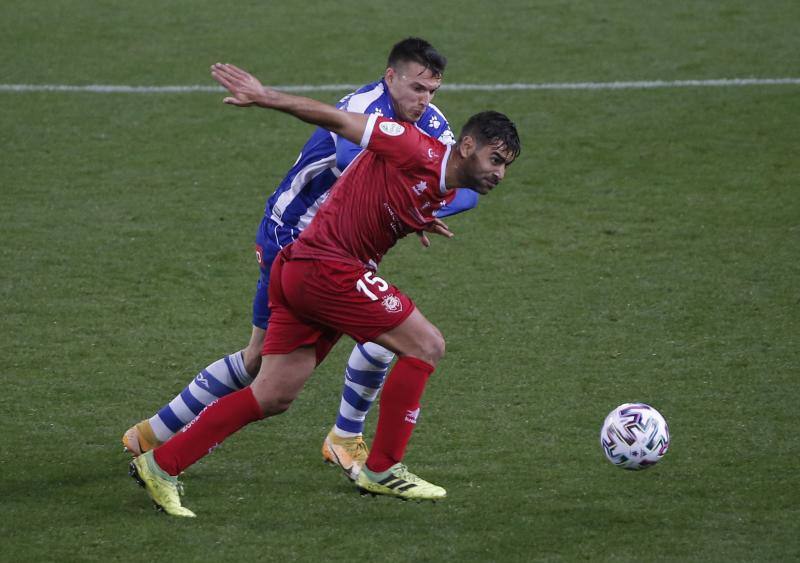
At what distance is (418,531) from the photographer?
16.9 ft

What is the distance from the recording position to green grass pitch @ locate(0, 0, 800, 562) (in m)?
5.25

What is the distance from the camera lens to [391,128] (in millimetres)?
5027

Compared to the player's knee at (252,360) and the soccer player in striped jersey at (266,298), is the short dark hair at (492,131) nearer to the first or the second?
the soccer player in striped jersey at (266,298)

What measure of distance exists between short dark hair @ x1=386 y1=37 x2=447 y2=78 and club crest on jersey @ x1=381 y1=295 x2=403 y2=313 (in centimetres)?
125

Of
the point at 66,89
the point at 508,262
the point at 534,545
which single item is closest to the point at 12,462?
the point at 534,545

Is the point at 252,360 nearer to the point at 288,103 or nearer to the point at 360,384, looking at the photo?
the point at 360,384

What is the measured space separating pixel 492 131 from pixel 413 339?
872 mm

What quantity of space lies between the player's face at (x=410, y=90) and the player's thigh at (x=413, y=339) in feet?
3.58

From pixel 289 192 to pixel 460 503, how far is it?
156 cm

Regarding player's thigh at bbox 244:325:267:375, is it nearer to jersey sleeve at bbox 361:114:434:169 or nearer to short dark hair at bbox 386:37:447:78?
jersey sleeve at bbox 361:114:434:169

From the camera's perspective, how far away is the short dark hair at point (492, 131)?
5051mm

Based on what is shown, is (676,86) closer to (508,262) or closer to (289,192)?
(508,262)

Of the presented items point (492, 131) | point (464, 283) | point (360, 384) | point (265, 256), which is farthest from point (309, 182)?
point (464, 283)

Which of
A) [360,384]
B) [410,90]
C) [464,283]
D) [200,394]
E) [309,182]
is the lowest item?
[200,394]
